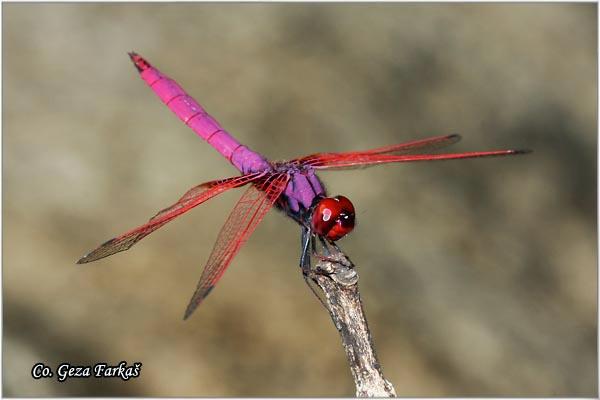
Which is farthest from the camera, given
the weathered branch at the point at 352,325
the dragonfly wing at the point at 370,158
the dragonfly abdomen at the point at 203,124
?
the dragonfly abdomen at the point at 203,124

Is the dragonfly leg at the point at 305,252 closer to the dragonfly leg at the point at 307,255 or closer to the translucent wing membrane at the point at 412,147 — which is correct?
the dragonfly leg at the point at 307,255

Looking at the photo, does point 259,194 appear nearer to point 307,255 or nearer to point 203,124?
point 307,255

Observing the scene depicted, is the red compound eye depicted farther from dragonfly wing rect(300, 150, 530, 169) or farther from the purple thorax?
dragonfly wing rect(300, 150, 530, 169)

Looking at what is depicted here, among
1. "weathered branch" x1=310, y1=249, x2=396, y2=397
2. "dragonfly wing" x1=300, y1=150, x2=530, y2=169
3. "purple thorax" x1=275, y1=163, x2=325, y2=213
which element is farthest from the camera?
"dragonfly wing" x1=300, y1=150, x2=530, y2=169

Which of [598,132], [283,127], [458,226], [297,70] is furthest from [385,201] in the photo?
[598,132]

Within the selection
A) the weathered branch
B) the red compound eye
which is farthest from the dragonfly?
the weathered branch

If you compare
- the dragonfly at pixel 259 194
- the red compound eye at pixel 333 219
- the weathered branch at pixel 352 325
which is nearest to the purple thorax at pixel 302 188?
the dragonfly at pixel 259 194

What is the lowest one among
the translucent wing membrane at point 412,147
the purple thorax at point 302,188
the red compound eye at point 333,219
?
the red compound eye at point 333,219
